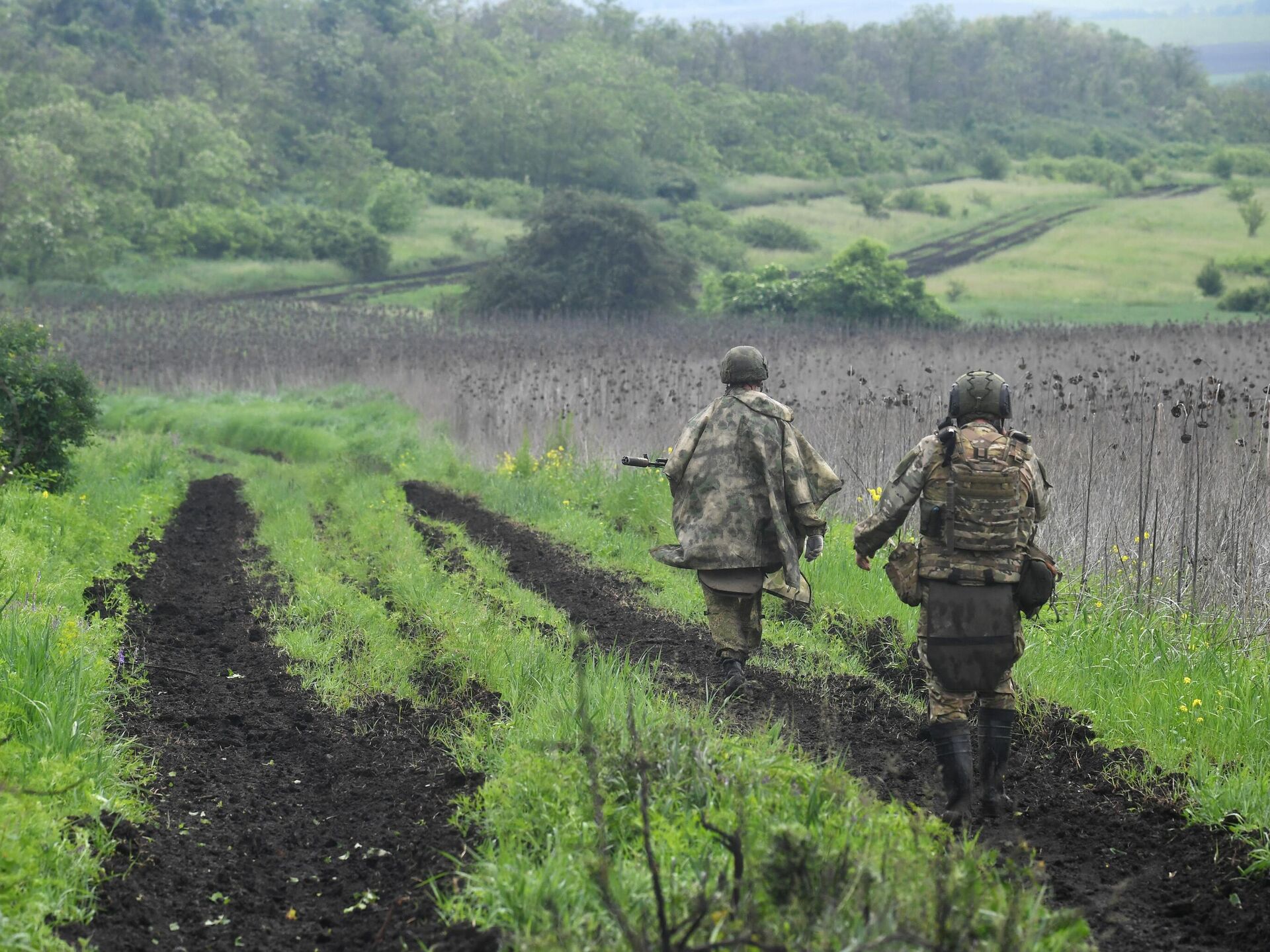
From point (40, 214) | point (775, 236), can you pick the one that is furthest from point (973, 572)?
point (775, 236)

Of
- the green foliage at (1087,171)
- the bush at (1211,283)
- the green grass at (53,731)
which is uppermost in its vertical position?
the green foliage at (1087,171)

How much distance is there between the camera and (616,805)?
5039 mm

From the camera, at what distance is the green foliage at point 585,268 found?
43.1m

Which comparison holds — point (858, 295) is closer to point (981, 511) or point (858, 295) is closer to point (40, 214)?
point (981, 511)

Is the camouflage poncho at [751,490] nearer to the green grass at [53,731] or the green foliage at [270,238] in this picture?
the green grass at [53,731]

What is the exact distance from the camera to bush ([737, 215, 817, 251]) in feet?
211

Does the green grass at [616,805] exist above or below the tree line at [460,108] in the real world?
below

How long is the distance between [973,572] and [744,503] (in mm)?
2061

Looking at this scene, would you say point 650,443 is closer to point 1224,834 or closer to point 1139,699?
point 1139,699

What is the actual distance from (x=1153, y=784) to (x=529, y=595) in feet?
18.0

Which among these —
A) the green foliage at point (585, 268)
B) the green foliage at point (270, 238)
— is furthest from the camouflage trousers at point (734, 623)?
the green foliage at point (270, 238)

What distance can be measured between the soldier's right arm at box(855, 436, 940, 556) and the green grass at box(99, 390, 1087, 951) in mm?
1110

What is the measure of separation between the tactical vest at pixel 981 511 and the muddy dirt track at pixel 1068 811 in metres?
1.04

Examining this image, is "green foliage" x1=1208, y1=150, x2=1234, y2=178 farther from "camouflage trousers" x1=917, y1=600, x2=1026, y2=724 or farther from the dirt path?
the dirt path
